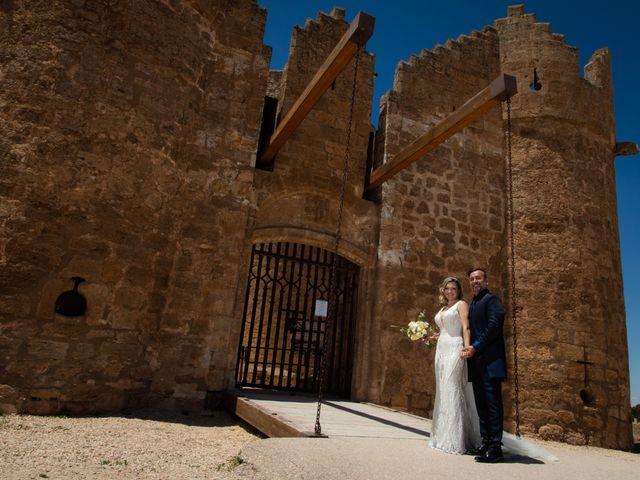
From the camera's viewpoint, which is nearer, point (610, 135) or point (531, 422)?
point (531, 422)

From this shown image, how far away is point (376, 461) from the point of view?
297cm

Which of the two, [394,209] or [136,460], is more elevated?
[394,209]

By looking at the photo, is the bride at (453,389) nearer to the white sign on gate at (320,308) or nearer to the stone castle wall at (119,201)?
the stone castle wall at (119,201)

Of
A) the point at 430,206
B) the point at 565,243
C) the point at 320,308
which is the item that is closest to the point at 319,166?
the point at 430,206

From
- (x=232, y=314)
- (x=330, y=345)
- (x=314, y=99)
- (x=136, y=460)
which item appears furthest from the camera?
(x=330, y=345)

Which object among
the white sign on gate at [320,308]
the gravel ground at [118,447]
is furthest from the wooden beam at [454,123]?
the gravel ground at [118,447]

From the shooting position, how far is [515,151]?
8703 millimetres

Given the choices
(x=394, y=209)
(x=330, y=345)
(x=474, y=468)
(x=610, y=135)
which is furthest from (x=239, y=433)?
(x=610, y=135)

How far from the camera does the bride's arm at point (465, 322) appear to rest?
375 centimetres

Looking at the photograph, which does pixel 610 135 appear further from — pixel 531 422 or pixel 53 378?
pixel 53 378

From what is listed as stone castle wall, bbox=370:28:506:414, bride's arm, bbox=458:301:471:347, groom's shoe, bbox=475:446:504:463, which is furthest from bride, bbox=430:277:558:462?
stone castle wall, bbox=370:28:506:414

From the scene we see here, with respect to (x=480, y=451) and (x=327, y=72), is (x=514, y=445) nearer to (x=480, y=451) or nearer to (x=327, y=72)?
(x=480, y=451)

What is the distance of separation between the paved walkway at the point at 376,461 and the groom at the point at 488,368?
0.59ft

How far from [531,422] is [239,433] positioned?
4.89 meters
